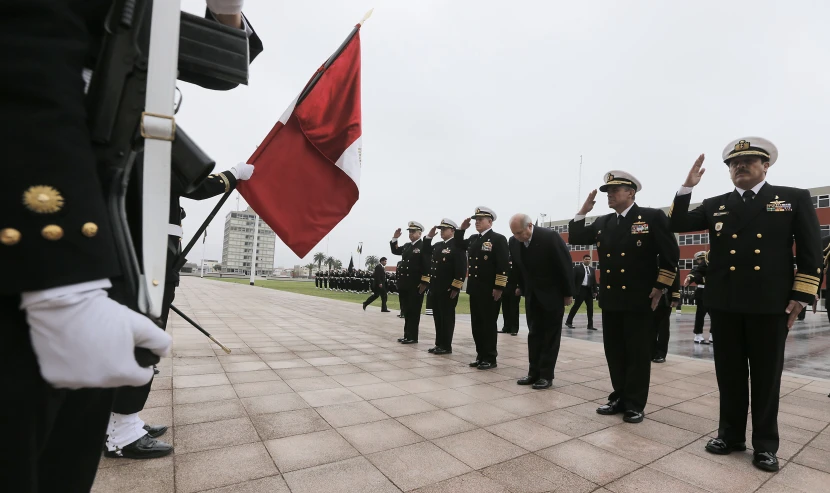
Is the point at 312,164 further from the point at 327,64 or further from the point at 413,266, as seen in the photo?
the point at 413,266

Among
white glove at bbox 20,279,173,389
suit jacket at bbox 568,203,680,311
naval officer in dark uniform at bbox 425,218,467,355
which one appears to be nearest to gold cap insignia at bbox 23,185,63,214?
white glove at bbox 20,279,173,389

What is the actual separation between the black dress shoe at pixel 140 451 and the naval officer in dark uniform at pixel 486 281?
4.11 metres

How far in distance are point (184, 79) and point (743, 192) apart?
3.88 m

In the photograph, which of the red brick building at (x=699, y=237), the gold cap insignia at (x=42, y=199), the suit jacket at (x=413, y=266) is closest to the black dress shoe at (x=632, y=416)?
the gold cap insignia at (x=42, y=199)

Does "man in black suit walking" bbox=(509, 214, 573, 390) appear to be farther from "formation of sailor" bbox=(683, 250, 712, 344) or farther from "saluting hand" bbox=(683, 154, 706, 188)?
"formation of sailor" bbox=(683, 250, 712, 344)

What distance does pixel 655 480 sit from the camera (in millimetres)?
2652

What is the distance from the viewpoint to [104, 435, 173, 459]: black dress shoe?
8.86 ft

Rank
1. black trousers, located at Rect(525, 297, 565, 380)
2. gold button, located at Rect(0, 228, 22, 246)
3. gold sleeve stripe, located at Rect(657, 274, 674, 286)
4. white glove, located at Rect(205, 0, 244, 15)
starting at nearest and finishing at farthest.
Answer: gold button, located at Rect(0, 228, 22, 246), white glove, located at Rect(205, 0, 244, 15), gold sleeve stripe, located at Rect(657, 274, 674, 286), black trousers, located at Rect(525, 297, 565, 380)

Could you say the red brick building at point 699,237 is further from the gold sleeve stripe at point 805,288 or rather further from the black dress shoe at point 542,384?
the gold sleeve stripe at point 805,288

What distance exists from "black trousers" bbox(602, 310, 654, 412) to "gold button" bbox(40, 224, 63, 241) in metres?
4.22

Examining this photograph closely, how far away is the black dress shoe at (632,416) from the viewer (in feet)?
12.5

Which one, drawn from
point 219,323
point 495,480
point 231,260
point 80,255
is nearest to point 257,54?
point 80,255

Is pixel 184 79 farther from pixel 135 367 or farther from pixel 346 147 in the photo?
pixel 346 147

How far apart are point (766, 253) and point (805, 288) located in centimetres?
32
